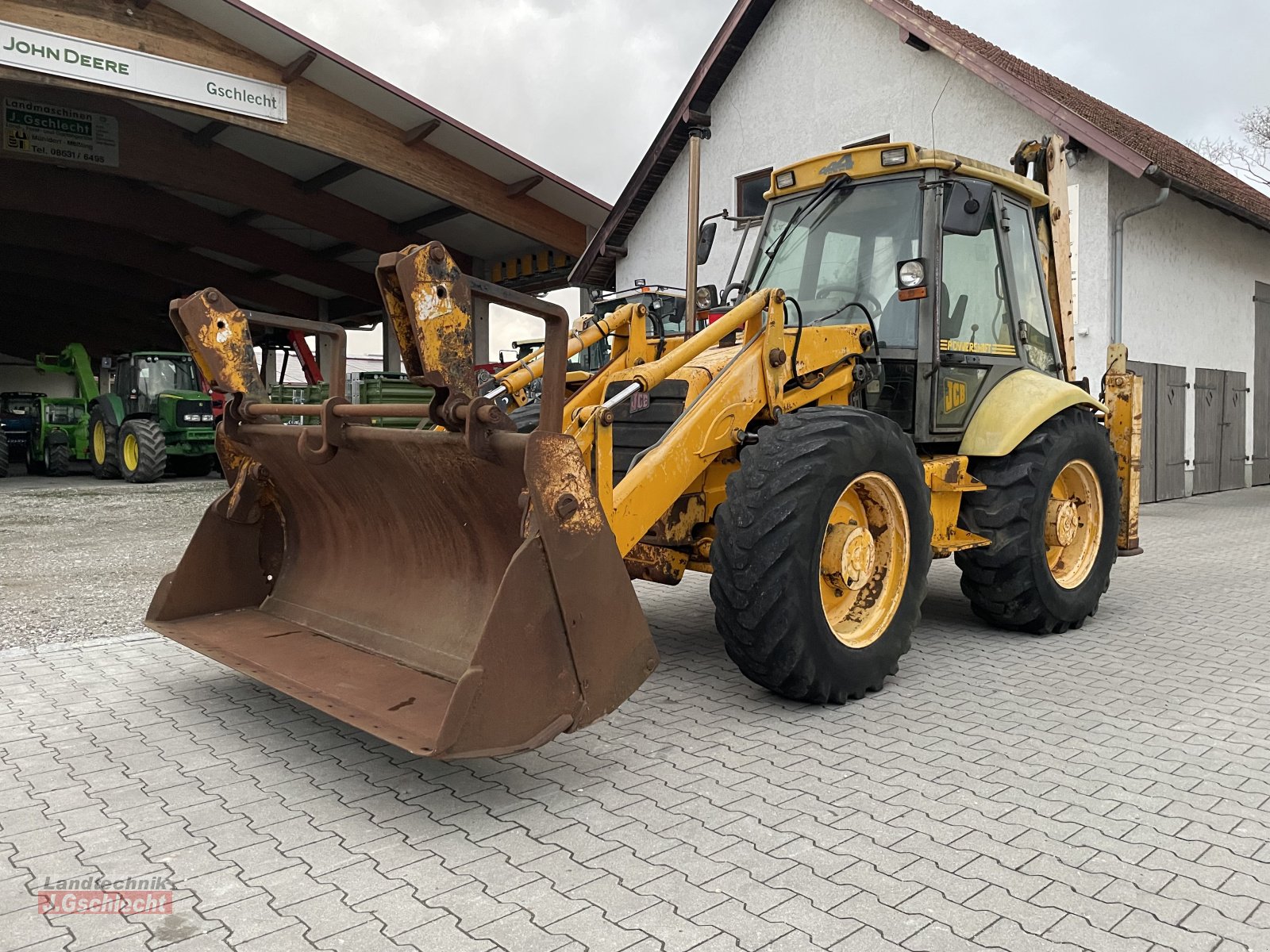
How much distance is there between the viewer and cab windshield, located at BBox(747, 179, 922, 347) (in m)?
5.04

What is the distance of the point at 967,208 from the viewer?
14.8ft

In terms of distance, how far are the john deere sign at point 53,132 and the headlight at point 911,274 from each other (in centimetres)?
1404

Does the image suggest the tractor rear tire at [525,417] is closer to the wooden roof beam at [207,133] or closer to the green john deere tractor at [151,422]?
the wooden roof beam at [207,133]

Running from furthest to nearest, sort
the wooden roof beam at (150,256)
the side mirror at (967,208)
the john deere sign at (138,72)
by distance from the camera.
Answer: the wooden roof beam at (150,256)
the john deere sign at (138,72)
the side mirror at (967,208)

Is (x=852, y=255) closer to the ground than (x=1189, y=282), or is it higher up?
closer to the ground

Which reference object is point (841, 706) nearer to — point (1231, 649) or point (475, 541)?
point (475, 541)

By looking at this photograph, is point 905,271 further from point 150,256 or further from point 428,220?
point 150,256

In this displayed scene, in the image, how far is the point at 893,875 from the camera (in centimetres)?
263

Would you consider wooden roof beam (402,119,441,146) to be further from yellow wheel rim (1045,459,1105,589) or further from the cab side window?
yellow wheel rim (1045,459,1105,589)

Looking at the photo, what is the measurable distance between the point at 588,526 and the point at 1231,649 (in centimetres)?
393

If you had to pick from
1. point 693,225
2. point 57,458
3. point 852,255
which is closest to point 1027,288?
point 852,255

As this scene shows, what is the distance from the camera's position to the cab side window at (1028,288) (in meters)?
5.60

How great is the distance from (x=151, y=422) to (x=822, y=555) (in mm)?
15512

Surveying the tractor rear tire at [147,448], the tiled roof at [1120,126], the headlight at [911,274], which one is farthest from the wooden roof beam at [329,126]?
the headlight at [911,274]
